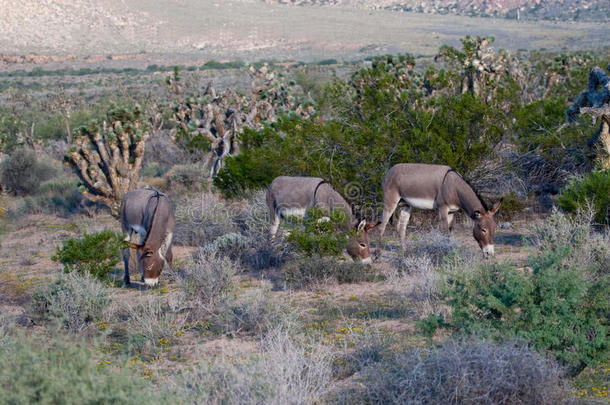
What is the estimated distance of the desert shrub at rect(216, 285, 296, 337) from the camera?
7672 millimetres

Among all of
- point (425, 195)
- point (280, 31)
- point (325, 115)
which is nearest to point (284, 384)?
point (425, 195)

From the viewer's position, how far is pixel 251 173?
1577 cm

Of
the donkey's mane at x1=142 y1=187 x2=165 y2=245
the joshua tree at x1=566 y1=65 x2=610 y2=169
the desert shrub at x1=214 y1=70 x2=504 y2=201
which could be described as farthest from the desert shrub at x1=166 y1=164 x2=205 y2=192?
the joshua tree at x1=566 y1=65 x2=610 y2=169

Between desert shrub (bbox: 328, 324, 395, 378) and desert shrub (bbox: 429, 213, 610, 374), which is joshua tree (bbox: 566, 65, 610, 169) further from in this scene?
desert shrub (bbox: 328, 324, 395, 378)

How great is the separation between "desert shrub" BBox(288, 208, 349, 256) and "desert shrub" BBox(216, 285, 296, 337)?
2209 millimetres

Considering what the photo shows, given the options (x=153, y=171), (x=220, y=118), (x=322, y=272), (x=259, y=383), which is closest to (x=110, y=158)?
(x=153, y=171)

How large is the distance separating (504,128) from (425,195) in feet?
12.1

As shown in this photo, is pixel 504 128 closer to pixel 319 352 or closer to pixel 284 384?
pixel 319 352

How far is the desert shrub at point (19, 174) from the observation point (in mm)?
21906

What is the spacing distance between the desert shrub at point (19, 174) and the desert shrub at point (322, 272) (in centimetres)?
1493

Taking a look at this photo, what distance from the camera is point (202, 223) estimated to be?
13.7m

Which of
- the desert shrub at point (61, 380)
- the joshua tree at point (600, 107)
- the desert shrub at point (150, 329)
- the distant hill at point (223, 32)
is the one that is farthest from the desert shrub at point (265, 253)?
the distant hill at point (223, 32)

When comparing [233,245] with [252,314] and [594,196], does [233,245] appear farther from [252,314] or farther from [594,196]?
[594,196]

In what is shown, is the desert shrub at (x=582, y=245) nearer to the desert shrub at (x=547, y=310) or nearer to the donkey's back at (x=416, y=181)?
the desert shrub at (x=547, y=310)
